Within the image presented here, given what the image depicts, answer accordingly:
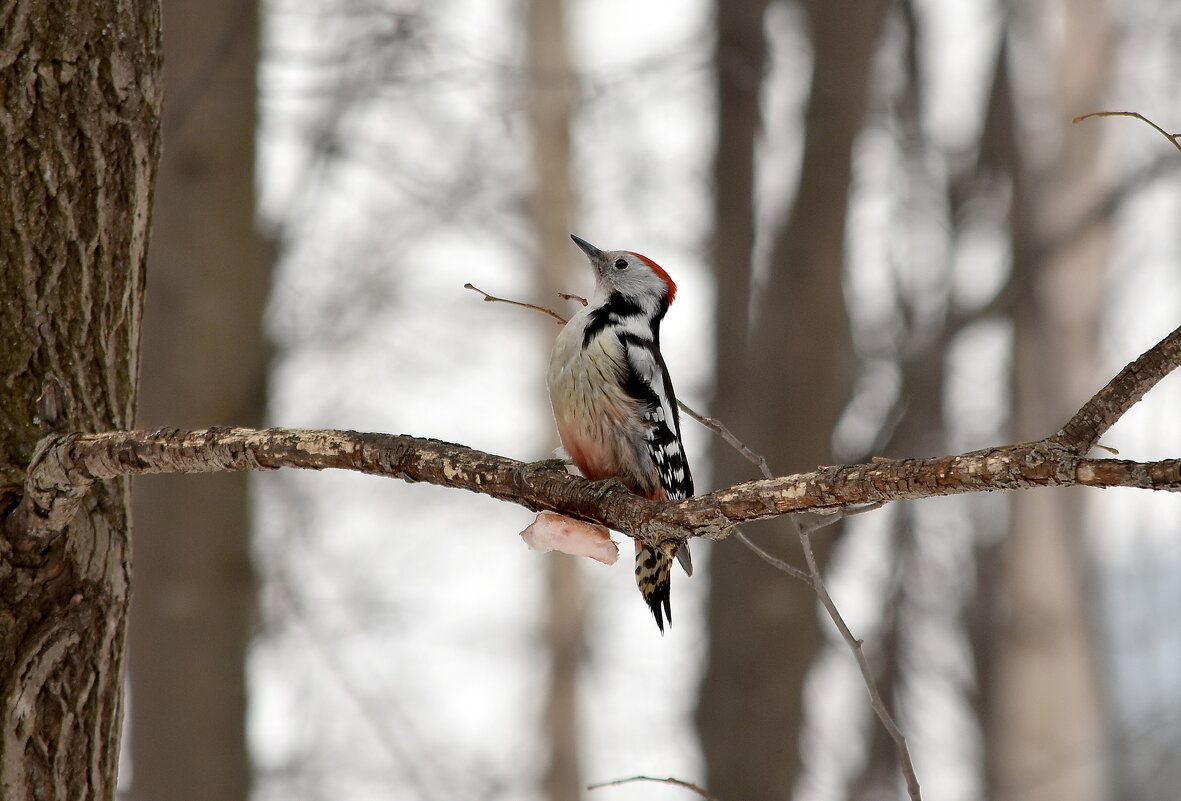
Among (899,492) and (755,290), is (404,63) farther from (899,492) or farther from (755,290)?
(899,492)

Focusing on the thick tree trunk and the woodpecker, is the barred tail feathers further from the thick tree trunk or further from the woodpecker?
the thick tree trunk

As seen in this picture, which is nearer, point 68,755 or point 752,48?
point 68,755

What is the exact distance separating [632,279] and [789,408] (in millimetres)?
1860

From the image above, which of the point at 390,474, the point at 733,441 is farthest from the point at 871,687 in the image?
the point at 390,474

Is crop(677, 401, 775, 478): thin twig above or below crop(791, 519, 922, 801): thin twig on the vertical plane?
above

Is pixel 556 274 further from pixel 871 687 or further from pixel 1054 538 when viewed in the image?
pixel 871 687

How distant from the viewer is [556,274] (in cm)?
930

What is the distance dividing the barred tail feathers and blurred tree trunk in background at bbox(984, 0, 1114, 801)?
7518 mm

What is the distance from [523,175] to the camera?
376 inches

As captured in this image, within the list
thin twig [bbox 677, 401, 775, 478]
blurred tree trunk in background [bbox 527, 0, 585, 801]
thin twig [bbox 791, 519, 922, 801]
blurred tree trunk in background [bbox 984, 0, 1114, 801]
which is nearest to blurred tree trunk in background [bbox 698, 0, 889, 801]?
thin twig [bbox 677, 401, 775, 478]

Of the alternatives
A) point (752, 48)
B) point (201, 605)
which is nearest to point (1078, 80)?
point (752, 48)

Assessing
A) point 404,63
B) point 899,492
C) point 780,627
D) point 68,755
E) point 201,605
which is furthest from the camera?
point 404,63

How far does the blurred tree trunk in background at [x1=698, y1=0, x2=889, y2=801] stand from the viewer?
5.25m

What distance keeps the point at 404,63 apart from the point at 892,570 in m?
5.01
